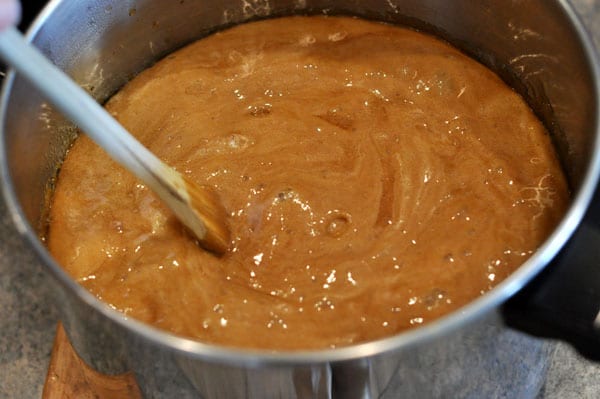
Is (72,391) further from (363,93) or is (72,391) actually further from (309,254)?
(363,93)

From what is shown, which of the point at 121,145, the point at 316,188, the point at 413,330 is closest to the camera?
the point at 413,330

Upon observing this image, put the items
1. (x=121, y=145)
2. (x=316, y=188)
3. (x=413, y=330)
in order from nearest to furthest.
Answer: (x=413, y=330), (x=121, y=145), (x=316, y=188)

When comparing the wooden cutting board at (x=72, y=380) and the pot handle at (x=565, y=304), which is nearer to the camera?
the pot handle at (x=565, y=304)

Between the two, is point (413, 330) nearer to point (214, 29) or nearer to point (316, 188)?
point (316, 188)

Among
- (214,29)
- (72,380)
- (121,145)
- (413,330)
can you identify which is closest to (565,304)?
(413,330)

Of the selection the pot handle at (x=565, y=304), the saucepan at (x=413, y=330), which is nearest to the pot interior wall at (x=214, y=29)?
the saucepan at (x=413, y=330)

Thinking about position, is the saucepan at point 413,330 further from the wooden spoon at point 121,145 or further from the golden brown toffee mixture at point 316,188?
the wooden spoon at point 121,145

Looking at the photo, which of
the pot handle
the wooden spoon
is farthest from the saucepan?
the wooden spoon
